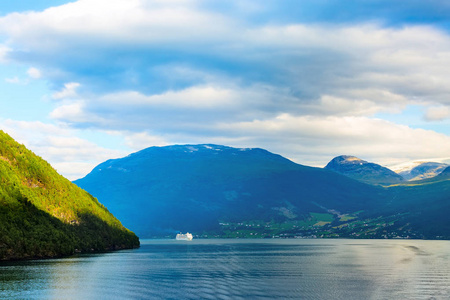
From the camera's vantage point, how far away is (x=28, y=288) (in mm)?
117500

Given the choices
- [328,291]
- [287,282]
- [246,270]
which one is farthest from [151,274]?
[328,291]

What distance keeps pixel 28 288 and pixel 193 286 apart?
1580 inches

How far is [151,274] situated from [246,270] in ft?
112

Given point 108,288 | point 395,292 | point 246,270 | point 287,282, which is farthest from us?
point 246,270

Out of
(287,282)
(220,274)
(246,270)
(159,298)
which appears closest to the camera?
(159,298)

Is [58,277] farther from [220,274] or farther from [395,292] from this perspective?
[395,292]

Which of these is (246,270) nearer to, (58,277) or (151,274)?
(151,274)

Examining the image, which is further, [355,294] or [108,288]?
[108,288]

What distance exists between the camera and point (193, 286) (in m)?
128

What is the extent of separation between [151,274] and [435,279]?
284 feet

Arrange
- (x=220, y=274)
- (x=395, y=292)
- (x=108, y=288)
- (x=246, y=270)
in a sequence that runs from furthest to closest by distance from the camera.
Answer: (x=246, y=270) → (x=220, y=274) → (x=108, y=288) → (x=395, y=292)

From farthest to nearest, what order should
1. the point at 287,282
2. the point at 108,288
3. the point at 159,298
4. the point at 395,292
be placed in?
the point at 287,282
the point at 108,288
the point at 395,292
the point at 159,298

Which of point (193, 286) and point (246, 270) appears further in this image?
point (246, 270)

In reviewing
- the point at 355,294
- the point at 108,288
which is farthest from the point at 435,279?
the point at 108,288
